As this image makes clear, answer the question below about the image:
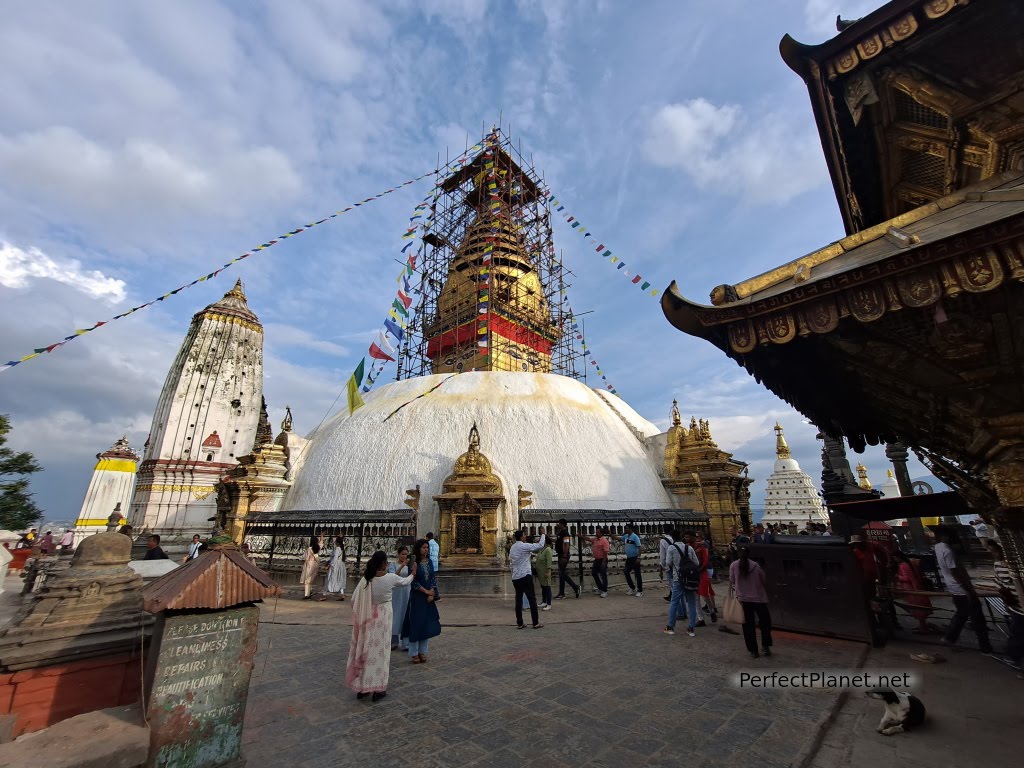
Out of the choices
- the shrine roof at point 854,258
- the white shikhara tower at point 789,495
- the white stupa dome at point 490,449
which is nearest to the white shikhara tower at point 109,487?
the white stupa dome at point 490,449

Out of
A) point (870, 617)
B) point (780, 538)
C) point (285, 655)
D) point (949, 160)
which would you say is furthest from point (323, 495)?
point (949, 160)

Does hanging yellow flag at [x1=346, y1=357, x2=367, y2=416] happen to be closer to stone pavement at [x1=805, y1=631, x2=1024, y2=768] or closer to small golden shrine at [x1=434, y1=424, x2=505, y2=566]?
small golden shrine at [x1=434, y1=424, x2=505, y2=566]

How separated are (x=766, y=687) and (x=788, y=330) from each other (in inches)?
155

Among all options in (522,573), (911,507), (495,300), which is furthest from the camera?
(495,300)

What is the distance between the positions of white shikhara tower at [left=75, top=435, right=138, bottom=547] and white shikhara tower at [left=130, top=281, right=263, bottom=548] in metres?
4.28

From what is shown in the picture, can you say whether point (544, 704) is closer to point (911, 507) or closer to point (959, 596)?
point (959, 596)

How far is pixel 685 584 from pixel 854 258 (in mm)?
5424

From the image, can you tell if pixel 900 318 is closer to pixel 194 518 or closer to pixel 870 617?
pixel 870 617

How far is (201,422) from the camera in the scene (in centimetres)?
2306

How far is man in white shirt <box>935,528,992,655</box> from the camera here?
5.82 meters

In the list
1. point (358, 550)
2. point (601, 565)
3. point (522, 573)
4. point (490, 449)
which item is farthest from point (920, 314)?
point (358, 550)

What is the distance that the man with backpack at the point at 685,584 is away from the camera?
715cm

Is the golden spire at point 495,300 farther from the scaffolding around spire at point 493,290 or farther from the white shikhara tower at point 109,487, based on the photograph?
the white shikhara tower at point 109,487

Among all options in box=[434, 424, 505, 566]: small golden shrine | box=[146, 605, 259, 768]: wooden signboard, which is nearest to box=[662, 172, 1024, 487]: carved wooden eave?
box=[146, 605, 259, 768]: wooden signboard
